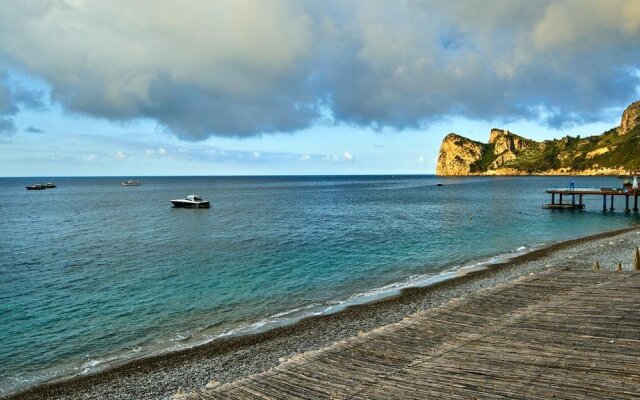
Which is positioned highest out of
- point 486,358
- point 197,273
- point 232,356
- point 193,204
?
point 486,358

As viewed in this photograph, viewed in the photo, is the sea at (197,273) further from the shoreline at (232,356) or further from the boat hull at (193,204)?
the boat hull at (193,204)

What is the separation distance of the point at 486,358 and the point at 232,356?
10.2 metres

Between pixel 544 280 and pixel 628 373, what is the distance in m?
11.5

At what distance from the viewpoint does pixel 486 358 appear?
41.0 ft

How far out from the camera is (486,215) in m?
78.6

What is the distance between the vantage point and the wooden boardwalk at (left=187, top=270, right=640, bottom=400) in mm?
10656

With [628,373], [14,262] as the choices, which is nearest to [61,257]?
[14,262]

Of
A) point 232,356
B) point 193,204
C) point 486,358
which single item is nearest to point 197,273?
point 232,356

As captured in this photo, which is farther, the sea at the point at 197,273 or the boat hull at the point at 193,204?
the boat hull at the point at 193,204

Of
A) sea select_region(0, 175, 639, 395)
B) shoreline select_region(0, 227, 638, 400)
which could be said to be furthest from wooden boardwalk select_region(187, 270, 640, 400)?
sea select_region(0, 175, 639, 395)

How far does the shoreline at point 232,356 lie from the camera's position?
15.8 metres

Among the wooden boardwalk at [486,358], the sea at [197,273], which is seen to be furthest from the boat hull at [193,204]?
the wooden boardwalk at [486,358]

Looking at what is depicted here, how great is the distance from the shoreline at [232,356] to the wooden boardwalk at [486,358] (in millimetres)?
4110

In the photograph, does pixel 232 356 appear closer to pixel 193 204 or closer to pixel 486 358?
pixel 486 358
